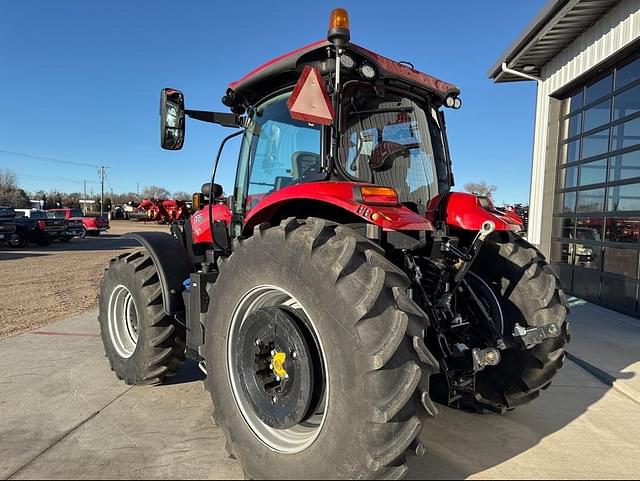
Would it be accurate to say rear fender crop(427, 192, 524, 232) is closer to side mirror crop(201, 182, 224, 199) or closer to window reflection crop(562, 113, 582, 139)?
side mirror crop(201, 182, 224, 199)

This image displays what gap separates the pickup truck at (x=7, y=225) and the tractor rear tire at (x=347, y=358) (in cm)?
2014

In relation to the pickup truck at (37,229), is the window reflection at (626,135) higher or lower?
higher

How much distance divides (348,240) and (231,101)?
2.00 m

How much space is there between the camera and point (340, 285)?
1.93m

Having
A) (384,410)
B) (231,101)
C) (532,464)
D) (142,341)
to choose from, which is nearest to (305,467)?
(384,410)

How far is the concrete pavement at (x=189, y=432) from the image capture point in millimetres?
2568

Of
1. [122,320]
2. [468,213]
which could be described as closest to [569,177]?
[468,213]

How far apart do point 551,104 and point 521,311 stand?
7932 mm

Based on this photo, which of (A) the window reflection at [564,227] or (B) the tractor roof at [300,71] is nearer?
(B) the tractor roof at [300,71]

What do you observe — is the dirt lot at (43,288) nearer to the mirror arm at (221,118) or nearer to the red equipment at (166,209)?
the red equipment at (166,209)

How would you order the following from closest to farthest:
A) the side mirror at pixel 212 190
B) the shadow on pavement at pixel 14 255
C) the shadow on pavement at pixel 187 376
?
the side mirror at pixel 212 190, the shadow on pavement at pixel 187 376, the shadow on pavement at pixel 14 255

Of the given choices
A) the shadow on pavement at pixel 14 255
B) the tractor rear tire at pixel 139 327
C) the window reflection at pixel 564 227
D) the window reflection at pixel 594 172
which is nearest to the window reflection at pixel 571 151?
the window reflection at pixel 594 172

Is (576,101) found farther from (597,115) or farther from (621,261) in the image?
(621,261)

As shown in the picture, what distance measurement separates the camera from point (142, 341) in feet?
11.6
